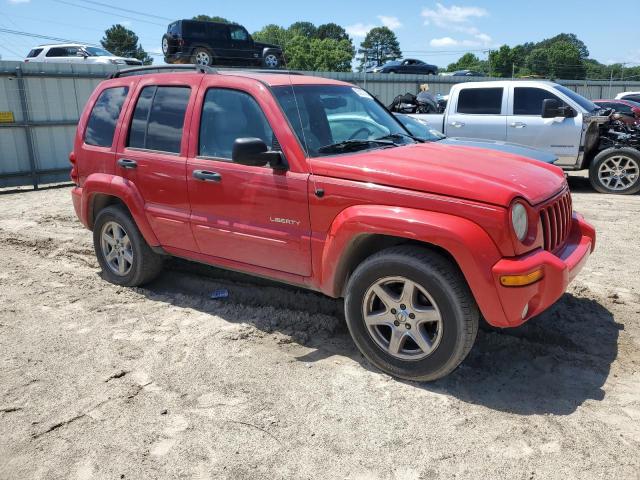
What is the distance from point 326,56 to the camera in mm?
79250

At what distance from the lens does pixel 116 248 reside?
208 inches

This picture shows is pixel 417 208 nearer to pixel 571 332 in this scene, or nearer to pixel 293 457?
pixel 293 457

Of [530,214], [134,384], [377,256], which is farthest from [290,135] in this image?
[134,384]

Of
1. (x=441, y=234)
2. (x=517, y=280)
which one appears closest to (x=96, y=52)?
(x=441, y=234)

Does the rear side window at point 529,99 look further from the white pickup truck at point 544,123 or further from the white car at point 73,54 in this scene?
the white car at point 73,54

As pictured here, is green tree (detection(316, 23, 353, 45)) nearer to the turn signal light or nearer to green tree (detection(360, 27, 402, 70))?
green tree (detection(360, 27, 402, 70))

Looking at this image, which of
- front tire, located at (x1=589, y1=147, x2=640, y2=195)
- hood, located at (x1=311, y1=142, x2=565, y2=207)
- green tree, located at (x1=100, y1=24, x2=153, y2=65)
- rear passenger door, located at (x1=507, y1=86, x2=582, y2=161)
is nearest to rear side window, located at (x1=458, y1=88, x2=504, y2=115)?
rear passenger door, located at (x1=507, y1=86, x2=582, y2=161)

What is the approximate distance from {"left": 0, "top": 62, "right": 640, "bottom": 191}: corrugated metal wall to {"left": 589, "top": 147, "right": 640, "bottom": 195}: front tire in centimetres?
600

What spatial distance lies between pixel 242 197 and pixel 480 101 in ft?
26.8

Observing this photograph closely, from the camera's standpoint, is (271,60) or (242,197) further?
(271,60)

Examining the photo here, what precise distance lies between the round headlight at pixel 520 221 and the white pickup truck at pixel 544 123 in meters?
7.38

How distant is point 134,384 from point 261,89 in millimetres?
2199

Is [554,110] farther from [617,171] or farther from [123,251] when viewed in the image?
[123,251]

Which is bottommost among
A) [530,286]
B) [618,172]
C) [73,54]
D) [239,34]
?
[618,172]
